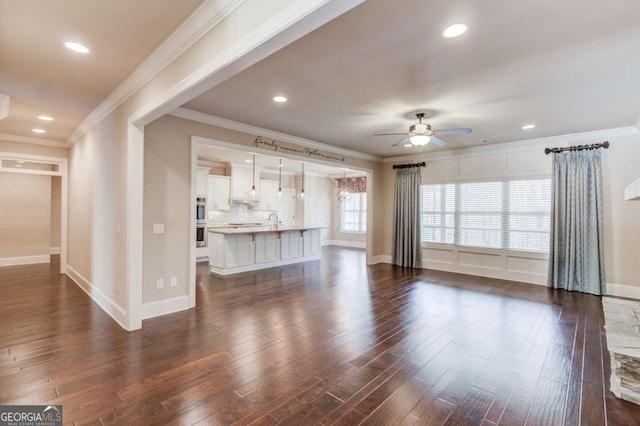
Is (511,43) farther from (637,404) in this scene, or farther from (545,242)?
(545,242)

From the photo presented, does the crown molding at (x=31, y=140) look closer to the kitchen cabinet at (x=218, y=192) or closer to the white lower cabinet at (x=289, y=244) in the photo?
the kitchen cabinet at (x=218, y=192)

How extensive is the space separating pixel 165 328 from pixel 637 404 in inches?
172

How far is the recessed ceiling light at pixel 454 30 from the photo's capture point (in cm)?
223

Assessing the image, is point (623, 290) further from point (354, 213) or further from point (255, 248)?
point (354, 213)

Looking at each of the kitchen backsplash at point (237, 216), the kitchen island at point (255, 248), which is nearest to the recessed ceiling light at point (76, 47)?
the kitchen island at point (255, 248)

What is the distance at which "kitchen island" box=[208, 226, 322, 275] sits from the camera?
625 centimetres

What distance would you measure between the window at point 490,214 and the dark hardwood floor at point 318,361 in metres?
1.47

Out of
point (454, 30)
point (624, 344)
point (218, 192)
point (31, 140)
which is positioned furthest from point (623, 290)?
point (31, 140)

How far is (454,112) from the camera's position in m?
4.20

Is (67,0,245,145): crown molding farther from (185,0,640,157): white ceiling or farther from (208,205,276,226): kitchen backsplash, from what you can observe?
(208,205,276,226): kitchen backsplash

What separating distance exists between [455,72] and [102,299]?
17.4 feet

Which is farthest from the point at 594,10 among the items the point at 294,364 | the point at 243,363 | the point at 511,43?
the point at 243,363

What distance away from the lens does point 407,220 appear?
7398 millimetres

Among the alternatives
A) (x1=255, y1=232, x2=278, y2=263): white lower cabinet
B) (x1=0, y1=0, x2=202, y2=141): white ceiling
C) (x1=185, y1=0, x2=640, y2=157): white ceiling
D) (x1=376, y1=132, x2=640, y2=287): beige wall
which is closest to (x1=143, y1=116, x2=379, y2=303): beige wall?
(x1=185, y1=0, x2=640, y2=157): white ceiling
